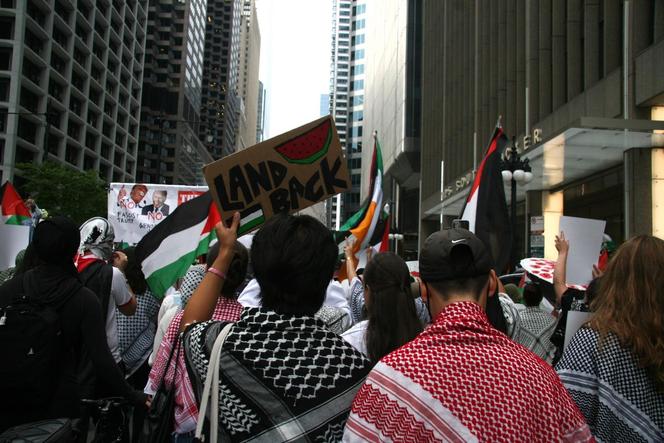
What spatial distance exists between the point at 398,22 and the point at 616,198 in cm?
4265

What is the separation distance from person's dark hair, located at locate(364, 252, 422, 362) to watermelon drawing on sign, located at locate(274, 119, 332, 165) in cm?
91

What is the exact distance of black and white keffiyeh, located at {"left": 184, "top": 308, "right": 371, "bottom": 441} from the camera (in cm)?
209

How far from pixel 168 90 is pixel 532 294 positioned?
4594 inches

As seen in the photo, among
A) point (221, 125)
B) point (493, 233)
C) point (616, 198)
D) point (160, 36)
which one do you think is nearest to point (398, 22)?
point (616, 198)

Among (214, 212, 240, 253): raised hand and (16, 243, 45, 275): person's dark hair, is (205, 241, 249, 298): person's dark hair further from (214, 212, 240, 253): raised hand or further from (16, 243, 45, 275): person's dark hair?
(16, 243, 45, 275): person's dark hair

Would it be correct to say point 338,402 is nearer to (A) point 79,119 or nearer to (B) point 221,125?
(A) point 79,119

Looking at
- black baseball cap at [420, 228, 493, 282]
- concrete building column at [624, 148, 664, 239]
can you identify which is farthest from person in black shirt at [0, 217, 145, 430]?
concrete building column at [624, 148, 664, 239]

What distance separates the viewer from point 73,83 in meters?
71.2

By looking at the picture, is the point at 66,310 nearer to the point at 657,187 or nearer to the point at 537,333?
the point at 537,333

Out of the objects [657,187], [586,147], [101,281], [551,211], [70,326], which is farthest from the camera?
[551,211]

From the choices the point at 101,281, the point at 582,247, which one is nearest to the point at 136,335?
the point at 101,281

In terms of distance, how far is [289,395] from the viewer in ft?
6.85

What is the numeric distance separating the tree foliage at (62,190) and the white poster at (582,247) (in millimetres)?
44397

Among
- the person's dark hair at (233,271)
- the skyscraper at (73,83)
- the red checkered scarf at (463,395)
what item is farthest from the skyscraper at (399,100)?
the red checkered scarf at (463,395)
